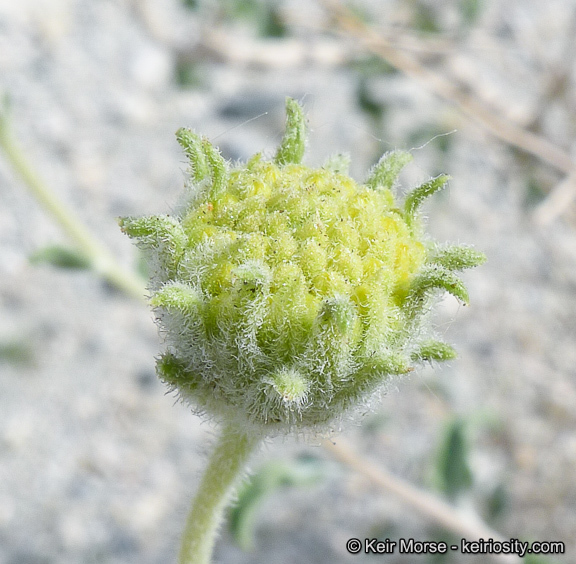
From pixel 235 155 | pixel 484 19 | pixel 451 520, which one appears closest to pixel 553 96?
pixel 484 19

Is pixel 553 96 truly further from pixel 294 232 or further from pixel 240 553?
pixel 294 232

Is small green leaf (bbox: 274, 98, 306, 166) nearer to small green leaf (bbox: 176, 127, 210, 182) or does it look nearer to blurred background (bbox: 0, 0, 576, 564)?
small green leaf (bbox: 176, 127, 210, 182)

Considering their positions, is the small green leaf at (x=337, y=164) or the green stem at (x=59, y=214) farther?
the green stem at (x=59, y=214)

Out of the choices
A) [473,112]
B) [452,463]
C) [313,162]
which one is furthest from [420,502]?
[473,112]

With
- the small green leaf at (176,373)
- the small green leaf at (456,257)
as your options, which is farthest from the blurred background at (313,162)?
the small green leaf at (456,257)

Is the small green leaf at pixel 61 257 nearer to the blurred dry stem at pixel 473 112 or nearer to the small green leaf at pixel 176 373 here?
the small green leaf at pixel 176 373
